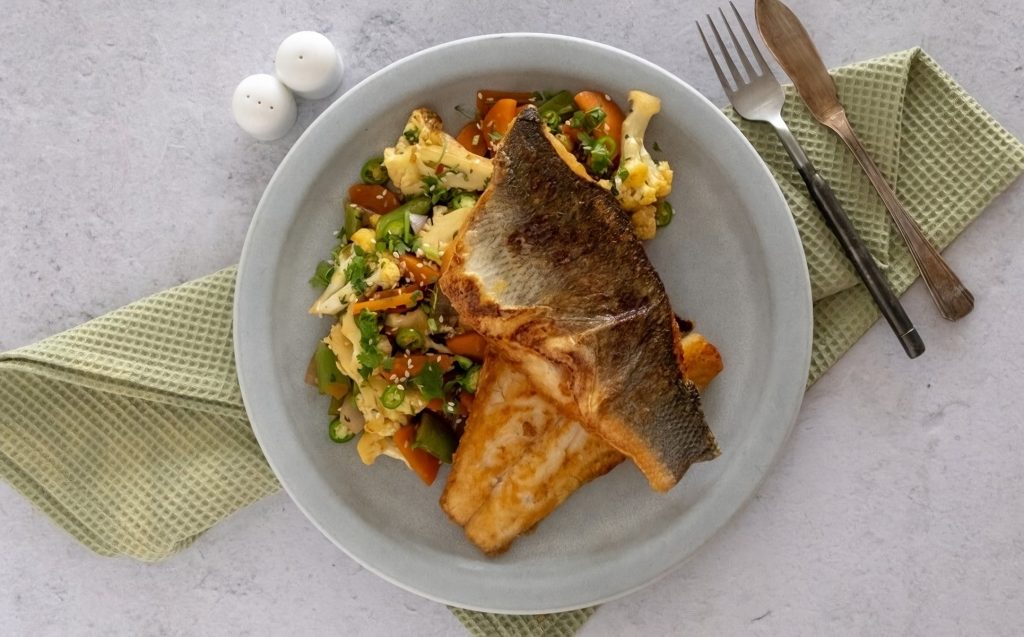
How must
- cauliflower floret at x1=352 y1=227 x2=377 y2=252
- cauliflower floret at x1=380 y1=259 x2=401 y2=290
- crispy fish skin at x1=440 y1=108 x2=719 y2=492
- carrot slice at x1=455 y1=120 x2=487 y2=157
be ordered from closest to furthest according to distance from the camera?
crispy fish skin at x1=440 y1=108 x2=719 y2=492 → cauliflower floret at x1=380 y1=259 x2=401 y2=290 → cauliflower floret at x1=352 y1=227 x2=377 y2=252 → carrot slice at x1=455 y1=120 x2=487 y2=157

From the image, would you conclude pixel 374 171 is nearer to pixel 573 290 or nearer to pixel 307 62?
pixel 307 62

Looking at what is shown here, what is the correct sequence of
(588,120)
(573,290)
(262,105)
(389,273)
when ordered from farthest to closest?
(262,105), (588,120), (389,273), (573,290)

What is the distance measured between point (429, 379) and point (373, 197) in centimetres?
63

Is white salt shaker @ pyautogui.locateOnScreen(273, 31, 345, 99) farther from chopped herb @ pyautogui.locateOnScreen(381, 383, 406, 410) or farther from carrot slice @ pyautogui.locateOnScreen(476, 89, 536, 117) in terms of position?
chopped herb @ pyautogui.locateOnScreen(381, 383, 406, 410)

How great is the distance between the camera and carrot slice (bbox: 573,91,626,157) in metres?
2.70

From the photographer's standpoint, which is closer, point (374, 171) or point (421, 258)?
point (421, 258)

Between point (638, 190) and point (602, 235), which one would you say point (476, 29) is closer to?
point (638, 190)

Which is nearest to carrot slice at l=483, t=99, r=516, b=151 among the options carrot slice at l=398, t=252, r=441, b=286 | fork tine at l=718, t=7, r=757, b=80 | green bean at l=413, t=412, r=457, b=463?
carrot slice at l=398, t=252, r=441, b=286

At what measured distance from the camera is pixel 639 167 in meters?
2.63

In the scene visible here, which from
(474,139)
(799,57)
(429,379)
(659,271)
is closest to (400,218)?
(474,139)

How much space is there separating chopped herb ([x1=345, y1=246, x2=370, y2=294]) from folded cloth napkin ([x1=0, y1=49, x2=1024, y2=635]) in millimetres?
503

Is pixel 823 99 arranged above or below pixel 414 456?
above

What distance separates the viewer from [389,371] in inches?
103

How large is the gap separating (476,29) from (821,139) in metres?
1.25
